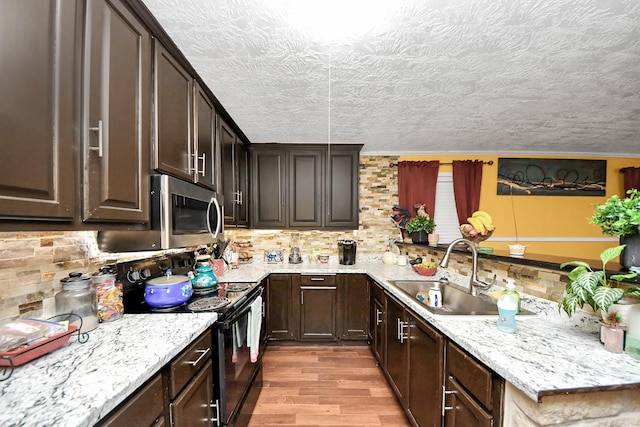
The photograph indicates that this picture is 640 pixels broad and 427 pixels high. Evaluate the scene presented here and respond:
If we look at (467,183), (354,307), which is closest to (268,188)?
(354,307)

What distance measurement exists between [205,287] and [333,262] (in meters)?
1.84

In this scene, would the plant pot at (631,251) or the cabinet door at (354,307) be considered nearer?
the plant pot at (631,251)

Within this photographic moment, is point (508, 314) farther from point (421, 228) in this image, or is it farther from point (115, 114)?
point (115, 114)

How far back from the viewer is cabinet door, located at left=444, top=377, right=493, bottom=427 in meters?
1.01

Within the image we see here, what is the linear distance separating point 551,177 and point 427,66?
3.24 m

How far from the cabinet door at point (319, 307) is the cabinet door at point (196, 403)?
5.11ft

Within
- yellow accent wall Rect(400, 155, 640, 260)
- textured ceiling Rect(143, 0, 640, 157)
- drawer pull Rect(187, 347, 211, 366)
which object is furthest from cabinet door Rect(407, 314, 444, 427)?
yellow accent wall Rect(400, 155, 640, 260)

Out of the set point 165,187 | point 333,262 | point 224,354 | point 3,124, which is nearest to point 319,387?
point 224,354

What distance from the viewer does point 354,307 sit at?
2.85 meters

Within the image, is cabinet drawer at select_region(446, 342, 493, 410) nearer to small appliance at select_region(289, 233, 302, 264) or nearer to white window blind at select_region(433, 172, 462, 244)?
small appliance at select_region(289, 233, 302, 264)

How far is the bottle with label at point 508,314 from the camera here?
45.3 inches

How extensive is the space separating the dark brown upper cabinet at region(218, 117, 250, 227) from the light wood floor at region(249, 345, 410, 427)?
1.48 m

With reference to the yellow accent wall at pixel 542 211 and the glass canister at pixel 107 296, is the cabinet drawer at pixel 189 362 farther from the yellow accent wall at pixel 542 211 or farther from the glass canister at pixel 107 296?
the yellow accent wall at pixel 542 211

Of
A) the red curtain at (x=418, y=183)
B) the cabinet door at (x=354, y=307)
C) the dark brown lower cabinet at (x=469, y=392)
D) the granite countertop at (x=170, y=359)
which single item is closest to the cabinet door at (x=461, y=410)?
the dark brown lower cabinet at (x=469, y=392)
